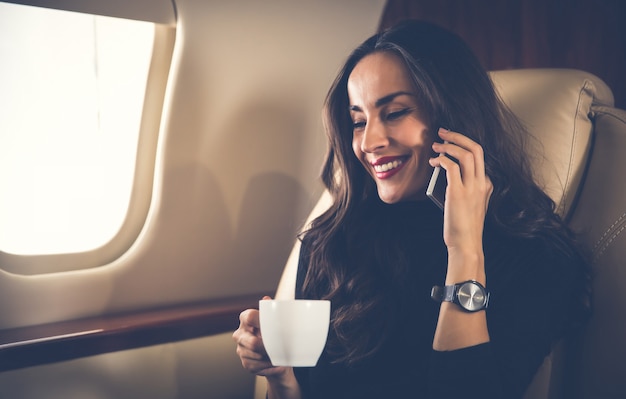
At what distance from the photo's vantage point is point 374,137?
46.1 inches

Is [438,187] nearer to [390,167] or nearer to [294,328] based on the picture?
[390,167]

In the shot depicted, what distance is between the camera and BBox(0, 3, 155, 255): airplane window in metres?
1.38

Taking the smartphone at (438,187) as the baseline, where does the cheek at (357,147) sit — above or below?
above

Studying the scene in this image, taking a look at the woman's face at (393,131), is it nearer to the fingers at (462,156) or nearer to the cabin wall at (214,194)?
the fingers at (462,156)

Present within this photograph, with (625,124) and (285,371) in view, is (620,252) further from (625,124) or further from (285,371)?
(285,371)

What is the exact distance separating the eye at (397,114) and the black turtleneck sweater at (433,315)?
0.19 meters

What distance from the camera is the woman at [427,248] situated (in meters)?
1.00

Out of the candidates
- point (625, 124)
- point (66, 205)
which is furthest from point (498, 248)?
point (66, 205)

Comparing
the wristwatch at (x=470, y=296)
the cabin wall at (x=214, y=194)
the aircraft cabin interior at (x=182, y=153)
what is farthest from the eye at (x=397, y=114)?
the cabin wall at (x=214, y=194)

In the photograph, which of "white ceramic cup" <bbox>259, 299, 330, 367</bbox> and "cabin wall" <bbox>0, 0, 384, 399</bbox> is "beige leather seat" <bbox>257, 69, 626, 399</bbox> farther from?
"cabin wall" <bbox>0, 0, 384, 399</bbox>

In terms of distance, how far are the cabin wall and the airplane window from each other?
0.09 m

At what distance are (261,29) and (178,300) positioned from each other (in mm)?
754

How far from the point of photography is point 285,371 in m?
1.12

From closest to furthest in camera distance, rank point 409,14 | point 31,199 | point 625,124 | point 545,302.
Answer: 1. point 545,302
2. point 625,124
3. point 31,199
4. point 409,14
